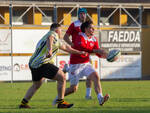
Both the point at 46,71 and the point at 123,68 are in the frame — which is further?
the point at 123,68

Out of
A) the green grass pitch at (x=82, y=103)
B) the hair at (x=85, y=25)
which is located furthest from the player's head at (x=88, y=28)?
the green grass pitch at (x=82, y=103)

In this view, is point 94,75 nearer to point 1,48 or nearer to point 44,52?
point 44,52

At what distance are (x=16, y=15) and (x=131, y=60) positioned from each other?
9.04 meters

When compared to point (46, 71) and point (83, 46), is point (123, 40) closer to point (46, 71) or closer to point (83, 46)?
point (83, 46)

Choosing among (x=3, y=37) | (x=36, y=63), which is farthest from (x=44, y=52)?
(x=3, y=37)

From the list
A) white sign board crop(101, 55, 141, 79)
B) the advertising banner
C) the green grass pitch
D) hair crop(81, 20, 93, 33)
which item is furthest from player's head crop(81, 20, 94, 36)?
the advertising banner

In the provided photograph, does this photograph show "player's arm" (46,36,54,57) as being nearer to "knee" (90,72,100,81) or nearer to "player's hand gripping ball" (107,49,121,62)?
"knee" (90,72,100,81)

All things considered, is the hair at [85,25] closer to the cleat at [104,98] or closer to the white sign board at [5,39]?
the cleat at [104,98]

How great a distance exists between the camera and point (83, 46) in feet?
39.2

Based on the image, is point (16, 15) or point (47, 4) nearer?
point (47, 4)

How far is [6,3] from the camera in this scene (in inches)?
1149

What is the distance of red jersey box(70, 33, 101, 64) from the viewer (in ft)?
39.0

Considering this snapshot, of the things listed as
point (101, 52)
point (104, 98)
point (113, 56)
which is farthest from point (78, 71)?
point (104, 98)

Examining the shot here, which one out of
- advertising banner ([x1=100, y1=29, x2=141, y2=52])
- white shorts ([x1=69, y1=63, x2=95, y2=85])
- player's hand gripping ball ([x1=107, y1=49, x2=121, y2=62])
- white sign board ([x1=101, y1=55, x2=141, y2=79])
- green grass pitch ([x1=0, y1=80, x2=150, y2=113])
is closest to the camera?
green grass pitch ([x1=0, y1=80, x2=150, y2=113])
